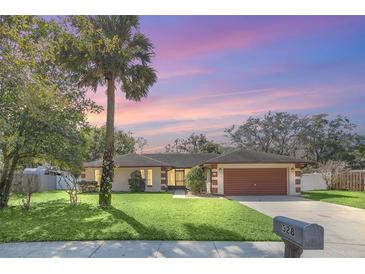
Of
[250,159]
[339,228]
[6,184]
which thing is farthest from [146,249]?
[250,159]

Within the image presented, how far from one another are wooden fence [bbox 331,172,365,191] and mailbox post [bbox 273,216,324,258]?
2032cm

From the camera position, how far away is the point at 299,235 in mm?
4770

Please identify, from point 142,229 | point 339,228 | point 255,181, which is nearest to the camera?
point 142,229

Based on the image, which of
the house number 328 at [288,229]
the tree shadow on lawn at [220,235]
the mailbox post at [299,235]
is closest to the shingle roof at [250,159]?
the tree shadow on lawn at [220,235]

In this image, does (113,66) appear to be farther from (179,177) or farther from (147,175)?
(179,177)

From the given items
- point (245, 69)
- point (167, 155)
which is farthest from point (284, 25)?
point (167, 155)

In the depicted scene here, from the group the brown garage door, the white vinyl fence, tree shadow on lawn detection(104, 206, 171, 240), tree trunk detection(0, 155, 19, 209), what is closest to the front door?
the white vinyl fence

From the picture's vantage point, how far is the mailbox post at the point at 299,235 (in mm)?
4637

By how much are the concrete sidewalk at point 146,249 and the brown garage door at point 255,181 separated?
14667 millimetres

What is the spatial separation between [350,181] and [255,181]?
24.3 ft

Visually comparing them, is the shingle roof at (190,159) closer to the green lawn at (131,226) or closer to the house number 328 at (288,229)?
the green lawn at (131,226)

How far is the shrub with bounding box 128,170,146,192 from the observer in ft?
85.2

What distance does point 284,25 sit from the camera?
36.7 ft
